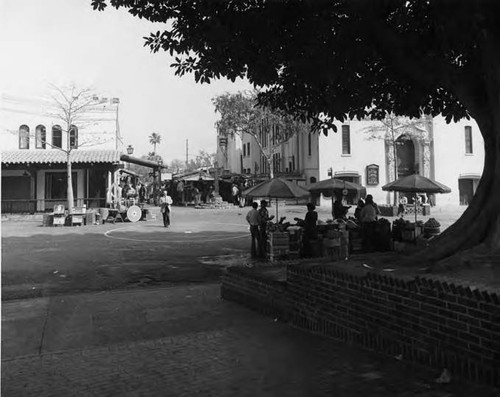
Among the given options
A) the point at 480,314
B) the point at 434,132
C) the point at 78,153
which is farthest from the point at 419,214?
the point at 480,314

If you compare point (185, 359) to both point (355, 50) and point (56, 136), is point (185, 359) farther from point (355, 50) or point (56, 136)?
point (56, 136)

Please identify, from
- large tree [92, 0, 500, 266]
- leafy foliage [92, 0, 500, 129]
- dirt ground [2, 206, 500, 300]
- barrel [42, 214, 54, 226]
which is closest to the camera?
large tree [92, 0, 500, 266]

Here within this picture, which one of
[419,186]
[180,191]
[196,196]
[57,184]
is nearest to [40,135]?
[57,184]

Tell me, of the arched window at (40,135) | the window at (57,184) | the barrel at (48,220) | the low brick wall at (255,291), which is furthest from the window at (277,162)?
the low brick wall at (255,291)

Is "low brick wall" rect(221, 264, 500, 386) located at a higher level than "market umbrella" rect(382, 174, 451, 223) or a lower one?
lower

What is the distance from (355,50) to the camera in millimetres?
6680

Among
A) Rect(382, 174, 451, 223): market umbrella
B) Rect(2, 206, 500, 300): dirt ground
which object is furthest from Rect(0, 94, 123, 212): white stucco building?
Rect(382, 174, 451, 223): market umbrella

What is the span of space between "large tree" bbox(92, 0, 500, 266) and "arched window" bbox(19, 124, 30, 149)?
27.1 m

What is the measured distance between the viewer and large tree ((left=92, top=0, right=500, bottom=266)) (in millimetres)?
5566

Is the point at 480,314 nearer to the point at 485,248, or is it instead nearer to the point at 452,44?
the point at 485,248

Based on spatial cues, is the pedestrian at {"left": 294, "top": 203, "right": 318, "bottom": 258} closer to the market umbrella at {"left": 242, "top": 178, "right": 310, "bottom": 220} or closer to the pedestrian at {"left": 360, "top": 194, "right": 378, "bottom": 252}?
the pedestrian at {"left": 360, "top": 194, "right": 378, "bottom": 252}

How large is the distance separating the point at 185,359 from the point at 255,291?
212cm

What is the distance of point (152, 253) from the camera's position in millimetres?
13656

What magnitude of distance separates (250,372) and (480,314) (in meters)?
2.00
